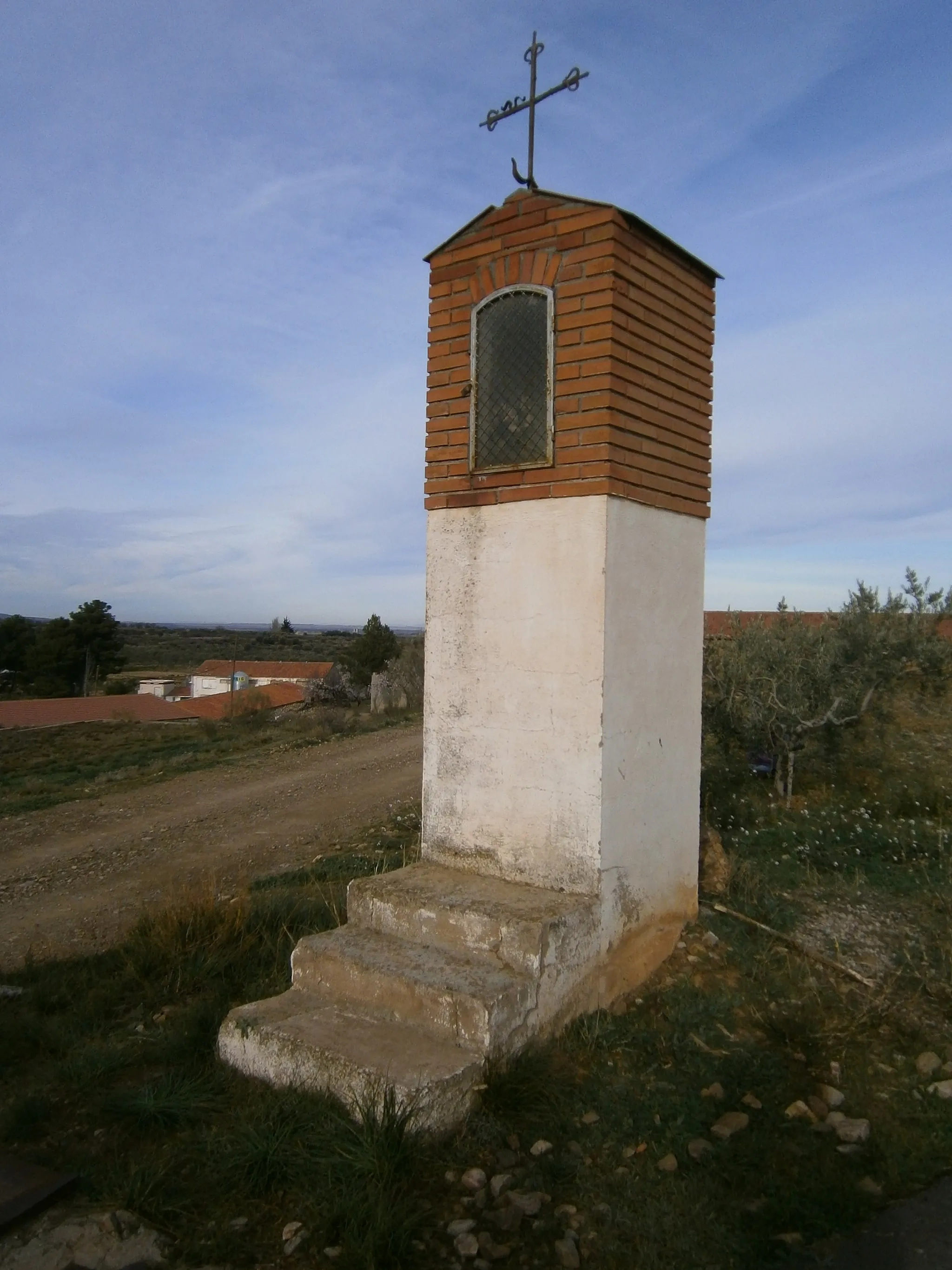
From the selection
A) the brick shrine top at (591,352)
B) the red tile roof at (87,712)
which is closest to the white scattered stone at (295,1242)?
the brick shrine top at (591,352)

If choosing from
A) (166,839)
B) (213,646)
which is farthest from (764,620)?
(213,646)

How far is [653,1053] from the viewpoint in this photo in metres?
3.28

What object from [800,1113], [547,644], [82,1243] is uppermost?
[547,644]

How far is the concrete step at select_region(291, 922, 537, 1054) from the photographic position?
3.01 meters

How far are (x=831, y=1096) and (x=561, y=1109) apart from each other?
3.13 feet

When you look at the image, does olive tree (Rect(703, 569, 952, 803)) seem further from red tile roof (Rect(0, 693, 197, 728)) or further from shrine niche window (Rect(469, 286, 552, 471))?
red tile roof (Rect(0, 693, 197, 728))

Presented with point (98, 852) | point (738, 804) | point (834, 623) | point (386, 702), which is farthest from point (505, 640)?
point (386, 702)

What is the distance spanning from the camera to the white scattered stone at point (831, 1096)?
118 inches

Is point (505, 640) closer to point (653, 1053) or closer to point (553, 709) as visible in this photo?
point (553, 709)

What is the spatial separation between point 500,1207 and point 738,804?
214 inches

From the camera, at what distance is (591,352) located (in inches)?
145

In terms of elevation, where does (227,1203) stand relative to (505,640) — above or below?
below

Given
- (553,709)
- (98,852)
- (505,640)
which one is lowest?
(98,852)

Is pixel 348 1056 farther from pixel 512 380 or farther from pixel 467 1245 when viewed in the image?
pixel 512 380
